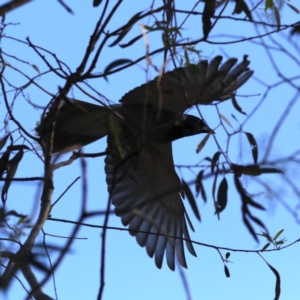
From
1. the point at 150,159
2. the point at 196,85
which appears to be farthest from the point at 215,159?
the point at 150,159

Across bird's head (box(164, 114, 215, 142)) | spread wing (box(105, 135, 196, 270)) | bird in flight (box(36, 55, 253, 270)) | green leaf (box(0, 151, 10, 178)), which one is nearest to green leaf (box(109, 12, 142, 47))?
green leaf (box(0, 151, 10, 178))

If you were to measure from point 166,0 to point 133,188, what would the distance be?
3.15 metres

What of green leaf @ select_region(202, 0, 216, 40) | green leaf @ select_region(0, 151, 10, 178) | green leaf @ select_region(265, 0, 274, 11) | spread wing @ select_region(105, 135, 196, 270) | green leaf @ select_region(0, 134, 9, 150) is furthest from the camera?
spread wing @ select_region(105, 135, 196, 270)

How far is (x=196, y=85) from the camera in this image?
315cm

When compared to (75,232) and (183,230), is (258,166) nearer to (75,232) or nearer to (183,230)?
(75,232)

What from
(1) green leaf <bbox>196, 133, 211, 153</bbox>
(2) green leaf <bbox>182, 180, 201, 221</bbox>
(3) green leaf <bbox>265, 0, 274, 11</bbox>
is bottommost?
(2) green leaf <bbox>182, 180, 201, 221</bbox>

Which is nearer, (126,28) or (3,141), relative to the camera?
(126,28)

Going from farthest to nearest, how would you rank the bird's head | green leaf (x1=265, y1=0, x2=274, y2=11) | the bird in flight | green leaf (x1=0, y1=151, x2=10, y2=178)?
the bird's head, the bird in flight, green leaf (x1=0, y1=151, x2=10, y2=178), green leaf (x1=265, y1=0, x2=274, y2=11)

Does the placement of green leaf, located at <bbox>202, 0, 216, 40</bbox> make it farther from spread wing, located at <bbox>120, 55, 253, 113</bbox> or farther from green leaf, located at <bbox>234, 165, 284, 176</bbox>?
green leaf, located at <bbox>234, 165, 284, 176</bbox>

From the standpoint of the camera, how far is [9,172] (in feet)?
10.0

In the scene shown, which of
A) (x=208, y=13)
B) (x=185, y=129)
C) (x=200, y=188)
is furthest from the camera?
(x=185, y=129)

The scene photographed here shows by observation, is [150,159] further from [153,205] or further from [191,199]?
[191,199]

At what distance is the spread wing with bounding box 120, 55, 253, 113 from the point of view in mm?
2360

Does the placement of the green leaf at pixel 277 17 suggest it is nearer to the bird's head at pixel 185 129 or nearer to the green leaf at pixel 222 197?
the green leaf at pixel 222 197
